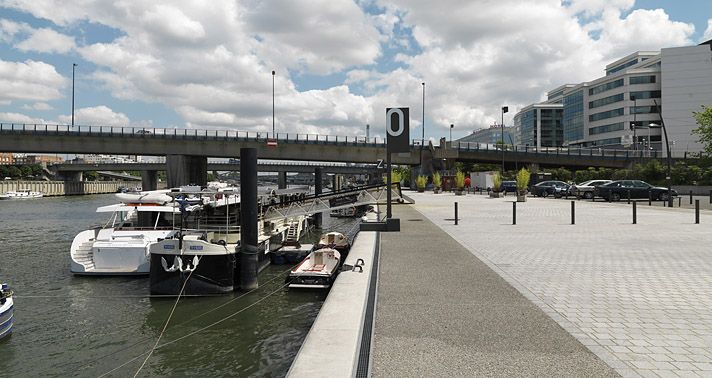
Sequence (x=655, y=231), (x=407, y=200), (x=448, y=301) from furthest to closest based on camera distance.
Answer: (x=407, y=200) → (x=655, y=231) → (x=448, y=301)

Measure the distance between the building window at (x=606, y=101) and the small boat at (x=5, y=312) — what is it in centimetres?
11167

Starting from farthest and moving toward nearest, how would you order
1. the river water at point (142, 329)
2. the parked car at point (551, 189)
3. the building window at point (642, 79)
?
the building window at point (642, 79), the parked car at point (551, 189), the river water at point (142, 329)

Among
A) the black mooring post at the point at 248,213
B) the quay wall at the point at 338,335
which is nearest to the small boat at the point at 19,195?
the black mooring post at the point at 248,213

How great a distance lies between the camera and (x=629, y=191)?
36781 millimetres

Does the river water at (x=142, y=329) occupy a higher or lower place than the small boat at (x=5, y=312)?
lower

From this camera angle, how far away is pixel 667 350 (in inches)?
219

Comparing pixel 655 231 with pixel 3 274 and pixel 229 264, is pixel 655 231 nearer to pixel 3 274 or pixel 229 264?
pixel 229 264

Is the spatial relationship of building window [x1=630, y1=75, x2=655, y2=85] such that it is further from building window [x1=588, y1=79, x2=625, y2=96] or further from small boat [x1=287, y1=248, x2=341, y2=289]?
small boat [x1=287, y1=248, x2=341, y2=289]

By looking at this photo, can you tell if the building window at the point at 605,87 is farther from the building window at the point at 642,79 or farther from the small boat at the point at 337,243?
the small boat at the point at 337,243


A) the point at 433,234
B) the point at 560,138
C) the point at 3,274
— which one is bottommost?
the point at 3,274

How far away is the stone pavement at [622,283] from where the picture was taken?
557 centimetres

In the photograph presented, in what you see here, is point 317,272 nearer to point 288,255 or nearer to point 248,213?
point 248,213

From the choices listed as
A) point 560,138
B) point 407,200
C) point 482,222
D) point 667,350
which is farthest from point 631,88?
point 667,350

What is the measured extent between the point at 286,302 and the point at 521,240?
309 inches
